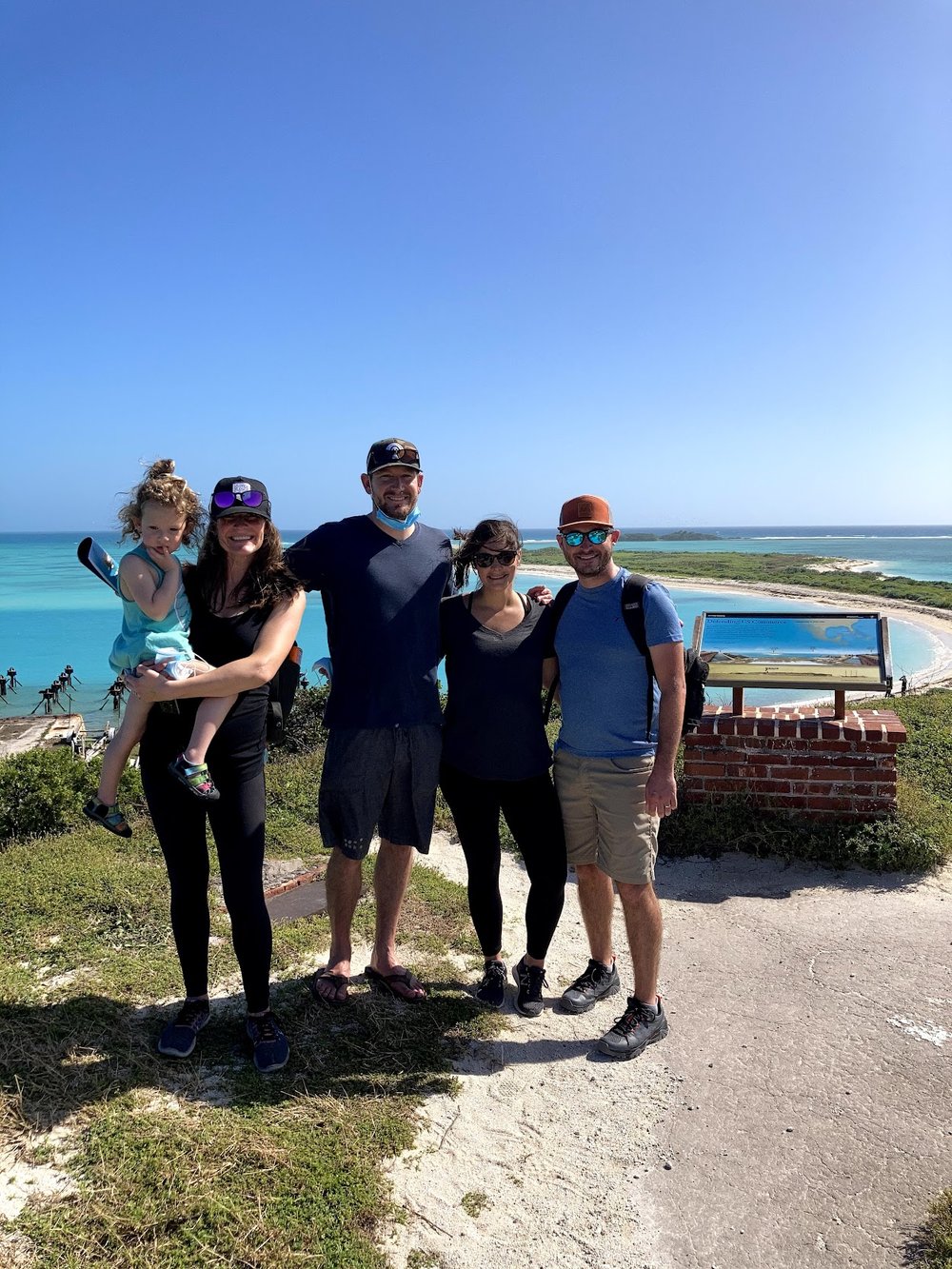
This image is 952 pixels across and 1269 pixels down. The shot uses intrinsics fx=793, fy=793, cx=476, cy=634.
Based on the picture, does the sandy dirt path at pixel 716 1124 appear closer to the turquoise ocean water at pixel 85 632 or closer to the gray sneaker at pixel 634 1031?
the gray sneaker at pixel 634 1031

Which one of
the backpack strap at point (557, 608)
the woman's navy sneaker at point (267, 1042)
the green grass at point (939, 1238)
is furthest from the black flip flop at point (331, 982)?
the green grass at point (939, 1238)

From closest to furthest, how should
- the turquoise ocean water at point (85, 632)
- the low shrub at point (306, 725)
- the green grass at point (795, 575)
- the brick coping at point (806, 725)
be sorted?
the brick coping at point (806, 725) → the low shrub at point (306, 725) → the turquoise ocean water at point (85, 632) → the green grass at point (795, 575)

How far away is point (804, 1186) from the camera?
2.61 meters

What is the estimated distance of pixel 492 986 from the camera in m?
3.71

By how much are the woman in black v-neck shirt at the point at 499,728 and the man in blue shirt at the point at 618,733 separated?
0.13 meters

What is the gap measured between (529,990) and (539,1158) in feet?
3.00

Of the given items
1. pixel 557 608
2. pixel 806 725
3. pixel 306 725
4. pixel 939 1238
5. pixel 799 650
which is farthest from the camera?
pixel 306 725

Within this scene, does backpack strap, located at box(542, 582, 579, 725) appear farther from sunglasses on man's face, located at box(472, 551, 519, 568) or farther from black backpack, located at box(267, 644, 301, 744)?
black backpack, located at box(267, 644, 301, 744)

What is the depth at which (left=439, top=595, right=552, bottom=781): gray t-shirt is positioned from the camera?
11.0ft

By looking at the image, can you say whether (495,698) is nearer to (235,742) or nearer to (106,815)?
(235,742)

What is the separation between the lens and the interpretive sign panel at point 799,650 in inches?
221

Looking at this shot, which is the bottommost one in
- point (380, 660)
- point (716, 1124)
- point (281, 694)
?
point (716, 1124)

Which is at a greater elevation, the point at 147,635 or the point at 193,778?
the point at 147,635

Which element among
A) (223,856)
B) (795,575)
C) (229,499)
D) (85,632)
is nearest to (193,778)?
(223,856)
